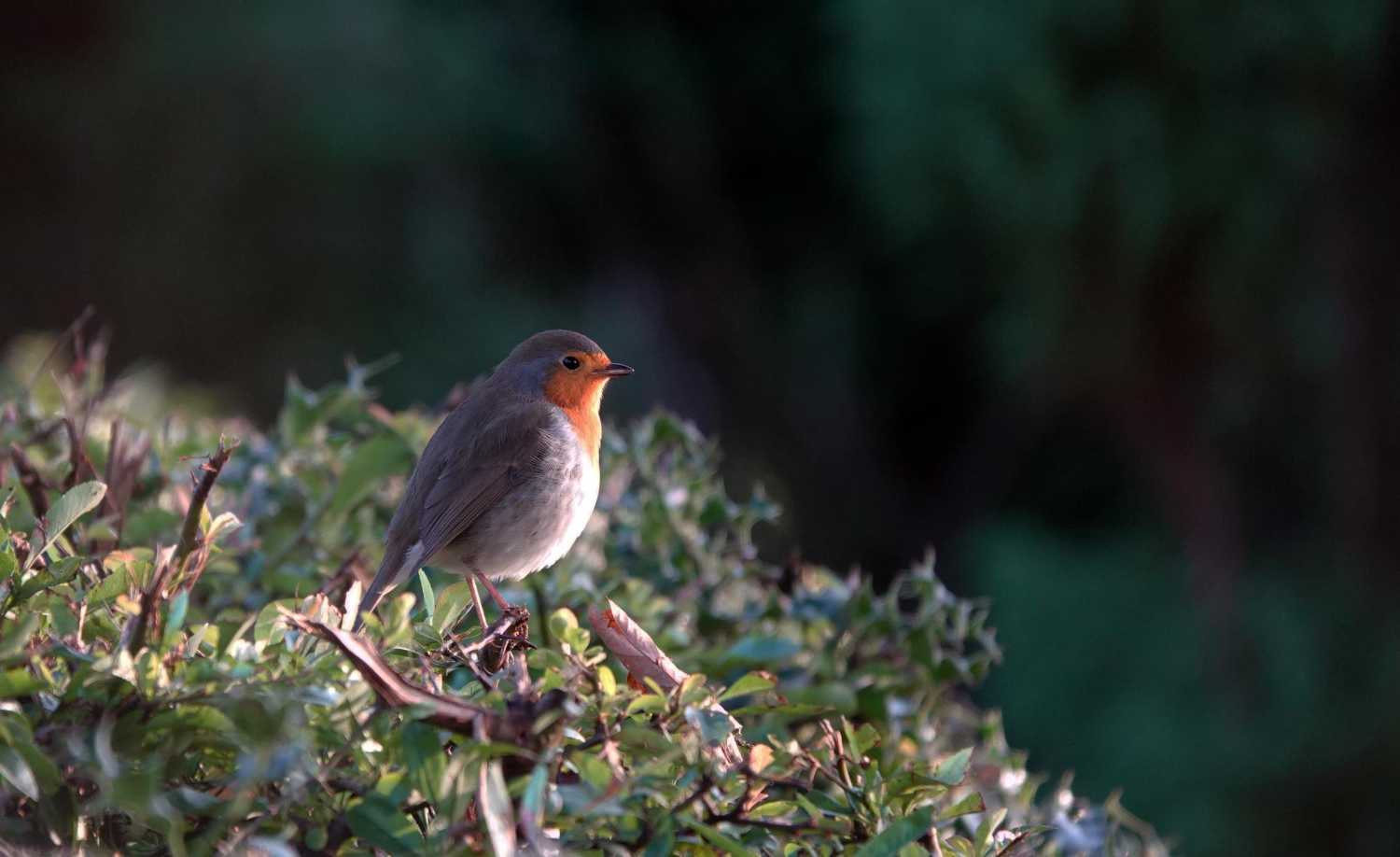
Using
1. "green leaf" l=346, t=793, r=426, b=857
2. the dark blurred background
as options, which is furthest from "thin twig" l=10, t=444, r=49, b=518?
the dark blurred background

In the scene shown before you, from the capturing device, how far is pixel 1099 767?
603 cm

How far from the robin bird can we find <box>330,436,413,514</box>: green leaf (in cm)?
7

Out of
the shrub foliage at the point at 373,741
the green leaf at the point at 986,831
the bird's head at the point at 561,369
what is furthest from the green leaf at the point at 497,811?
the bird's head at the point at 561,369

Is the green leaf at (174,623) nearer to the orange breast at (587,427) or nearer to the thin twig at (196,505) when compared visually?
the thin twig at (196,505)

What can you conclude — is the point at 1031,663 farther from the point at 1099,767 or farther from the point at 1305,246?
the point at 1305,246

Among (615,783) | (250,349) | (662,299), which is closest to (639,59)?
(662,299)

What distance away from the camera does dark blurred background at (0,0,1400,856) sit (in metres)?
5.79

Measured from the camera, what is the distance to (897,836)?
1.22 metres

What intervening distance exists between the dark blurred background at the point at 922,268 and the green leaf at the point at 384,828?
2.89 m

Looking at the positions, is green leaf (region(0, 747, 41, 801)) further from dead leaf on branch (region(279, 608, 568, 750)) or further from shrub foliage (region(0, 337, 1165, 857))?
dead leaf on branch (region(279, 608, 568, 750))

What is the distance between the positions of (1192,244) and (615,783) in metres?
5.64

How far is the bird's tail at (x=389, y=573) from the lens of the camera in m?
2.14

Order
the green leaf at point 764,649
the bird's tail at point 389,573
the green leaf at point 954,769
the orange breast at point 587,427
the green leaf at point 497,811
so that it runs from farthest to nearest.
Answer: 1. the orange breast at point 587,427
2. the bird's tail at point 389,573
3. the green leaf at point 764,649
4. the green leaf at point 954,769
5. the green leaf at point 497,811

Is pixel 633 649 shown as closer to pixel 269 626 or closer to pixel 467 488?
pixel 269 626
